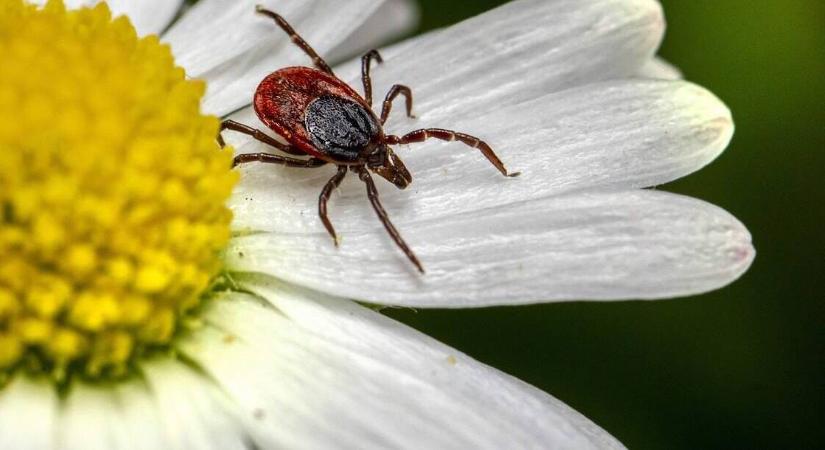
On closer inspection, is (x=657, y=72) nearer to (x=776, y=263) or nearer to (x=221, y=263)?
(x=776, y=263)

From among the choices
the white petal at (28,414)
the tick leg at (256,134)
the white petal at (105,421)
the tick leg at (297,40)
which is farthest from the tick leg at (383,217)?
the white petal at (28,414)

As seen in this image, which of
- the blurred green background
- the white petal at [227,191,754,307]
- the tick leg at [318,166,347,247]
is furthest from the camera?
the blurred green background

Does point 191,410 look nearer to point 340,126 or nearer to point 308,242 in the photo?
point 308,242

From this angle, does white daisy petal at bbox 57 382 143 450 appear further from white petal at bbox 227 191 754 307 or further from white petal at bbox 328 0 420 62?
white petal at bbox 328 0 420 62

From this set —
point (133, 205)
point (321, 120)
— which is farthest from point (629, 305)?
point (133, 205)

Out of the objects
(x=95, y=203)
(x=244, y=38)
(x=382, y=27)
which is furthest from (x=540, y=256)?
(x=382, y=27)

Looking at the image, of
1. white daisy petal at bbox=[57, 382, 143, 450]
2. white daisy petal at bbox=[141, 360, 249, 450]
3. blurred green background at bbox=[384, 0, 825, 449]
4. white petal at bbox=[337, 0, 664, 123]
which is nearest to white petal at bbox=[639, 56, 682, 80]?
white petal at bbox=[337, 0, 664, 123]

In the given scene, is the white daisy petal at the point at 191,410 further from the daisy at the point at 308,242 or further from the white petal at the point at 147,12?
the white petal at the point at 147,12
